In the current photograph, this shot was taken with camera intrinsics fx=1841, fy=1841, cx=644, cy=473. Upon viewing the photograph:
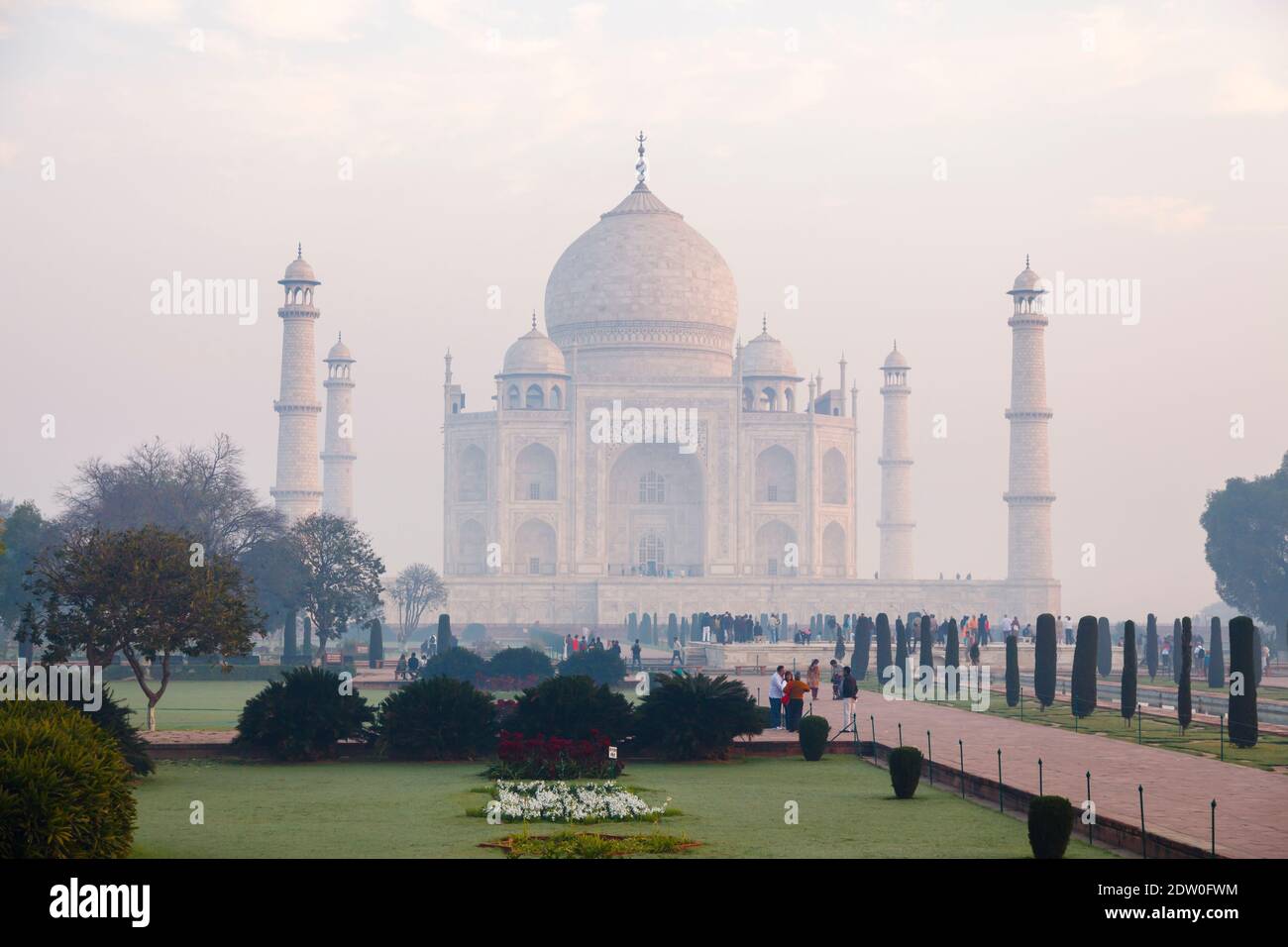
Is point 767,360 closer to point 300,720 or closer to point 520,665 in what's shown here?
point 520,665

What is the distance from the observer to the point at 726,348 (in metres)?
71.1

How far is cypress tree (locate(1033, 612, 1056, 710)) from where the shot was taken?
28797 mm

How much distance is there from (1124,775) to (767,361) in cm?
5529

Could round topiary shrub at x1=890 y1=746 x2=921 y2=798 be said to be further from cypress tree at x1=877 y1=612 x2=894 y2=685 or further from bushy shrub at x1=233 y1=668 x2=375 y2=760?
cypress tree at x1=877 y1=612 x2=894 y2=685

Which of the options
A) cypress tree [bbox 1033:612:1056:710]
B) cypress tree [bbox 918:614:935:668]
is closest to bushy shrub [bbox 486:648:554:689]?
cypress tree [bbox 918:614:935:668]

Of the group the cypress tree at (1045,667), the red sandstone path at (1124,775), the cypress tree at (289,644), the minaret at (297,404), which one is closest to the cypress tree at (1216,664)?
the cypress tree at (1045,667)

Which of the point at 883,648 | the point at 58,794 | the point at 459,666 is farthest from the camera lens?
the point at 883,648

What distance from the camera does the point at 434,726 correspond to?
1953cm

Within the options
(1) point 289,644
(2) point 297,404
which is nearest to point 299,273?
(2) point 297,404

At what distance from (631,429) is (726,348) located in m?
6.72

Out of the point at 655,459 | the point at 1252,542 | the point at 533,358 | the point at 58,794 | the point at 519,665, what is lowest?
the point at 519,665

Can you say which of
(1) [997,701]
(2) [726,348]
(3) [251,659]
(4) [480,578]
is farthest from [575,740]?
(2) [726,348]

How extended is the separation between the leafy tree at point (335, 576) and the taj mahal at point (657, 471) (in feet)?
61.9
